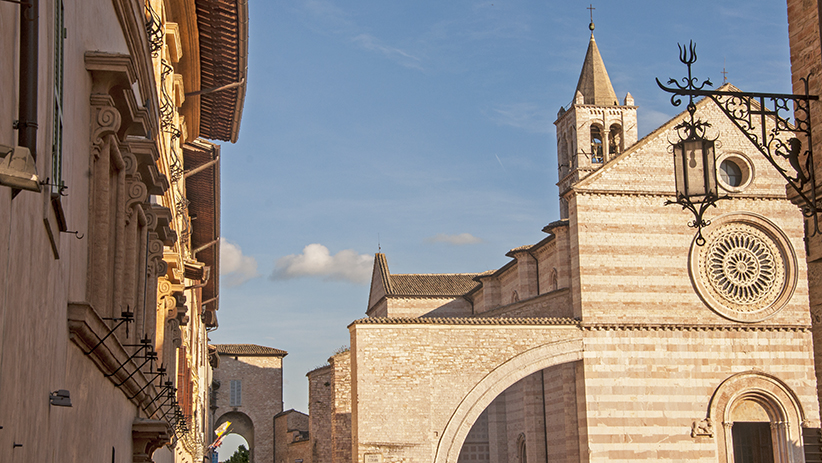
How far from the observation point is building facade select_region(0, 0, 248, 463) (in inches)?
147

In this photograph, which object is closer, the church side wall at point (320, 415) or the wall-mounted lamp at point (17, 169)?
the wall-mounted lamp at point (17, 169)

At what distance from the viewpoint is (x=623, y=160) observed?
27.1m

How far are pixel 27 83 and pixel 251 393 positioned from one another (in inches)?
1884

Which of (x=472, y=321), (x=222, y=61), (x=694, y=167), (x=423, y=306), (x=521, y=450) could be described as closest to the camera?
(x=694, y=167)

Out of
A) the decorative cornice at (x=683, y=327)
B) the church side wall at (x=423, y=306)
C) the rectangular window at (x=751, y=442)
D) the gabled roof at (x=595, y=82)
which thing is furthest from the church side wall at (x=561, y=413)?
the gabled roof at (x=595, y=82)

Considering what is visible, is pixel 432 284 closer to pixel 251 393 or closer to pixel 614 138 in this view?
pixel 251 393

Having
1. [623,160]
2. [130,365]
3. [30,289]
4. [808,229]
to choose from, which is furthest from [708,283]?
[30,289]

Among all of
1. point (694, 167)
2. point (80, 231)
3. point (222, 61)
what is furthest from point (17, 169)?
point (222, 61)

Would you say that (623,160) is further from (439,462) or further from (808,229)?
(808,229)

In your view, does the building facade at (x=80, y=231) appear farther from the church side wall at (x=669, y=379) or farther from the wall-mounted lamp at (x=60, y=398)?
the church side wall at (x=669, y=379)

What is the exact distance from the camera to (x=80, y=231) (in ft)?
A: 18.3

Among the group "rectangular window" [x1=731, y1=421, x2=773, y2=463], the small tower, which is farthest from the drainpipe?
the small tower

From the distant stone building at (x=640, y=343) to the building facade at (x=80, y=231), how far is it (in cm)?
1418

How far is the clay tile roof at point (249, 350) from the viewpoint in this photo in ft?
168
